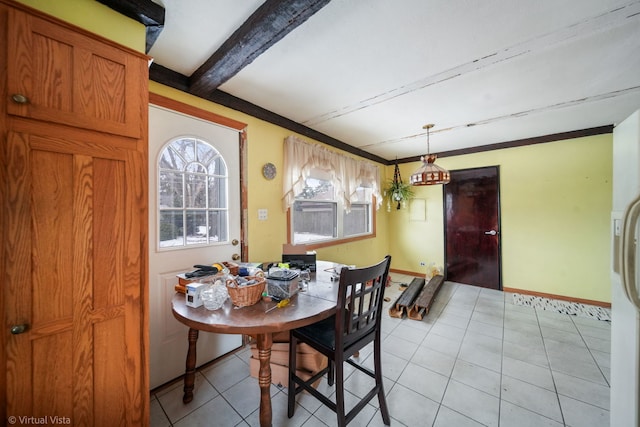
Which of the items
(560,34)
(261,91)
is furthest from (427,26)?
(261,91)

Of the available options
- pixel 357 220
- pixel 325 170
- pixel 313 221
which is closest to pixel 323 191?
pixel 325 170

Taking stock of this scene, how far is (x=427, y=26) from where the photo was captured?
1.33 meters

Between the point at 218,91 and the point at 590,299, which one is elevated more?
the point at 218,91

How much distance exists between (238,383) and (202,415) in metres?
0.31

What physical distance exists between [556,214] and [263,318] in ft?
14.0

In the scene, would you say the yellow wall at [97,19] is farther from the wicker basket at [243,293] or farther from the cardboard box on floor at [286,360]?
the cardboard box on floor at [286,360]

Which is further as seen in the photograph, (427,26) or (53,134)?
(427,26)

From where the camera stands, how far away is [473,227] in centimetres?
385

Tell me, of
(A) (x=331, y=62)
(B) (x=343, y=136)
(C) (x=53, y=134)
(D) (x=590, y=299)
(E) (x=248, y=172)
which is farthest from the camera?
(B) (x=343, y=136)

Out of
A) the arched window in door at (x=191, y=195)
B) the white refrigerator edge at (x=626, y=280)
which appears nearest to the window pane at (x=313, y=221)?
the arched window in door at (x=191, y=195)

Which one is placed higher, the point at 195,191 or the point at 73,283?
the point at 195,191

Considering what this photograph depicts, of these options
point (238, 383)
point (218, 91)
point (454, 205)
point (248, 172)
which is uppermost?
point (218, 91)

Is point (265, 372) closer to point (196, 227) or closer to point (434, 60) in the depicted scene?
point (196, 227)

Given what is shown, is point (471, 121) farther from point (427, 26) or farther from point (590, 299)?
point (590, 299)
